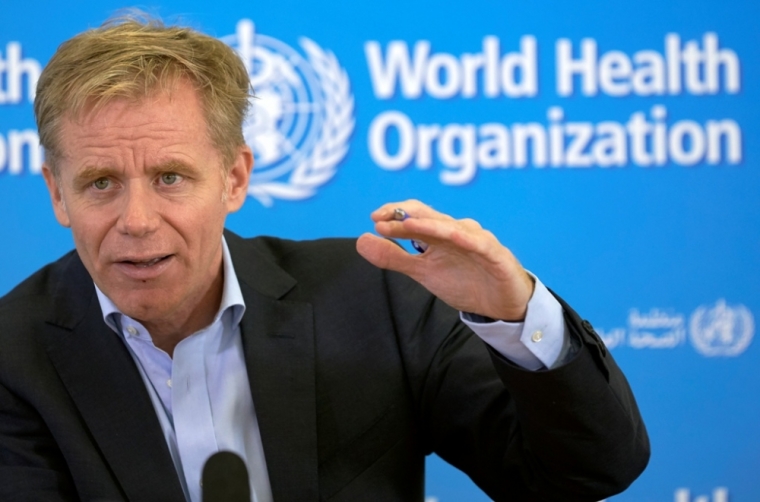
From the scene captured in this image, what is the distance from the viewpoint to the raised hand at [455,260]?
166 centimetres

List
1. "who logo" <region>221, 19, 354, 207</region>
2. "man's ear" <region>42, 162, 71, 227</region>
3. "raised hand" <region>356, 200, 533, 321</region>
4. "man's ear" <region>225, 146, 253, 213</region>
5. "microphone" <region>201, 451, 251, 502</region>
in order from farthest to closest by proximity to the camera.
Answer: "who logo" <region>221, 19, 354, 207</region>, "man's ear" <region>225, 146, 253, 213</region>, "man's ear" <region>42, 162, 71, 227</region>, "raised hand" <region>356, 200, 533, 321</region>, "microphone" <region>201, 451, 251, 502</region>

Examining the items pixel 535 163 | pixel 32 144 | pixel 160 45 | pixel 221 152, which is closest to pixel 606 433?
pixel 221 152

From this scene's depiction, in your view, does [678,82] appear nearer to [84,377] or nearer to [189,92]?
[189,92]

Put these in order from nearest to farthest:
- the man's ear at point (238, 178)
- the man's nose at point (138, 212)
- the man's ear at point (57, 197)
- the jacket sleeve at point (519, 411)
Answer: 1. the jacket sleeve at point (519, 411)
2. the man's nose at point (138, 212)
3. the man's ear at point (57, 197)
4. the man's ear at point (238, 178)

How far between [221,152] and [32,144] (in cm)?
137

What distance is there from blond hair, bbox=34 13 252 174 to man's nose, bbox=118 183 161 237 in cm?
20

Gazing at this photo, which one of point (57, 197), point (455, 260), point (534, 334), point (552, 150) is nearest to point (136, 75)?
point (57, 197)

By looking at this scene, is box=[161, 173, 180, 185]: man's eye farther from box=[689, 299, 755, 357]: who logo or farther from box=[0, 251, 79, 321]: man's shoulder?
box=[689, 299, 755, 357]: who logo

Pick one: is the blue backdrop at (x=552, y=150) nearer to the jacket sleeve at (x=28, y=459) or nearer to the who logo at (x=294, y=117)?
the who logo at (x=294, y=117)

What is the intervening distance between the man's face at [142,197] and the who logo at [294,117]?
1.15 metres

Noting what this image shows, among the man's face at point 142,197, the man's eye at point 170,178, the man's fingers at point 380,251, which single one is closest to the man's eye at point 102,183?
the man's face at point 142,197

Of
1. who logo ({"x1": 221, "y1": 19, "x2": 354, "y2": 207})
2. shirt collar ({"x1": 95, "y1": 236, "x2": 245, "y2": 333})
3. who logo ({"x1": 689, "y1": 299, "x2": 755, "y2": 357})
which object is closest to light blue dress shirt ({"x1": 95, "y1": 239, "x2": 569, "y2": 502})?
shirt collar ({"x1": 95, "y1": 236, "x2": 245, "y2": 333})

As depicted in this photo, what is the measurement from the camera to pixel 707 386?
3256 mm

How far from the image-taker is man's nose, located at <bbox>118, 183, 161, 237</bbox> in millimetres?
1904
